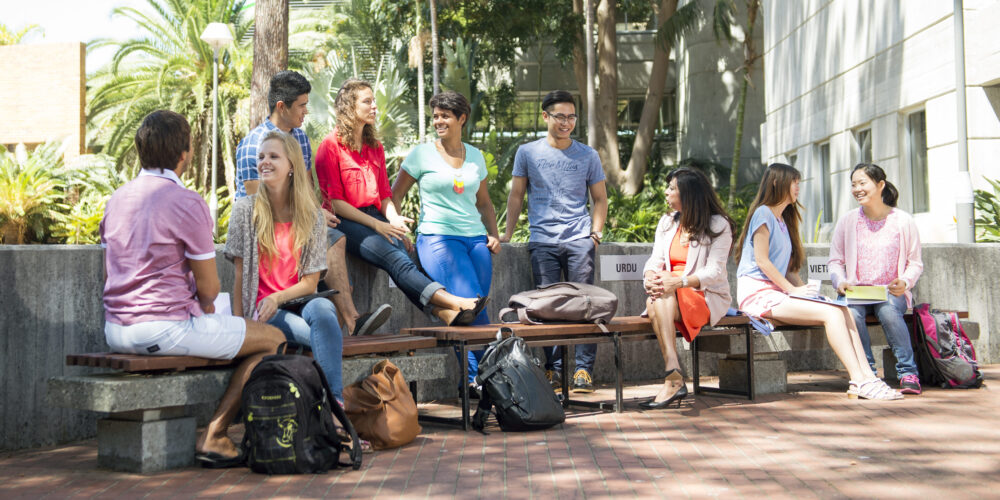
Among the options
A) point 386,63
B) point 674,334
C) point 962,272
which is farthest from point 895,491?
point 386,63

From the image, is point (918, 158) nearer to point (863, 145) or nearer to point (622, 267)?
point (863, 145)

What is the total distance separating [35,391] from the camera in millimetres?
5984

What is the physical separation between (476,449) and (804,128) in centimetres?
1549

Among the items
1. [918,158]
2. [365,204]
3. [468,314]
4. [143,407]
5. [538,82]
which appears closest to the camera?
[143,407]

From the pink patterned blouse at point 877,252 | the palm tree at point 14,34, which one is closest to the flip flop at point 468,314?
the pink patterned blouse at point 877,252

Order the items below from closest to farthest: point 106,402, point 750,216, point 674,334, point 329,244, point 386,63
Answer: point 106,402 < point 329,244 < point 674,334 < point 750,216 < point 386,63

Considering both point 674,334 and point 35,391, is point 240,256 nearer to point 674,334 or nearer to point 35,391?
point 35,391

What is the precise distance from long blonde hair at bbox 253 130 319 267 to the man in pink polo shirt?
62 cm

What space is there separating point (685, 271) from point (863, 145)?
10.7m

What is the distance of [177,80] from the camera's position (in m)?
38.0

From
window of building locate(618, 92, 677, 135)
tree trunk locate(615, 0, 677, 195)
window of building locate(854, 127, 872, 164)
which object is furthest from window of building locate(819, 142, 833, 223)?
window of building locate(618, 92, 677, 135)

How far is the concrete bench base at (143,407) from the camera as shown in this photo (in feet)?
15.6

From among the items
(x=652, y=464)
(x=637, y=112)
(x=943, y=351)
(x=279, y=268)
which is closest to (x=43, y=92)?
(x=637, y=112)

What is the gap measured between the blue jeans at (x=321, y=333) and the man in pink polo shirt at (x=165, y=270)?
1.41ft
